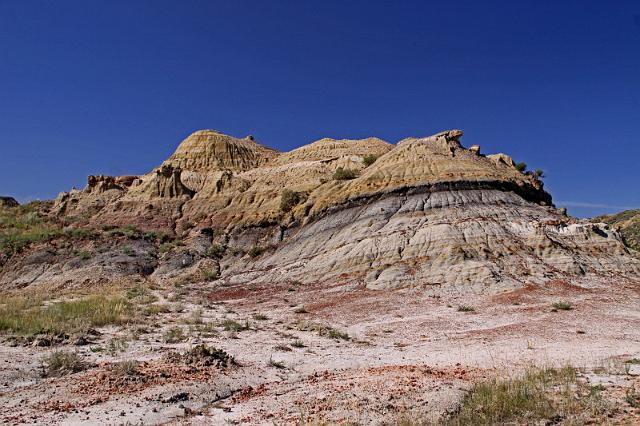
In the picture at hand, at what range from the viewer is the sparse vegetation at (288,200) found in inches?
1727

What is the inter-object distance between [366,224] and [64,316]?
2174cm

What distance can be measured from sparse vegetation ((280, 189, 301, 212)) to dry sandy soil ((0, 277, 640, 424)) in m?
22.5

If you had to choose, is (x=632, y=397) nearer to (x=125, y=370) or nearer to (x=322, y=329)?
(x=125, y=370)

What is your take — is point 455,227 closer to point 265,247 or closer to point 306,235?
point 306,235

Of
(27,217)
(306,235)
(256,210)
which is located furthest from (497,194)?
(27,217)

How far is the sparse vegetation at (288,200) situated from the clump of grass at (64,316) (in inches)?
926

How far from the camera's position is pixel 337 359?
1180 cm

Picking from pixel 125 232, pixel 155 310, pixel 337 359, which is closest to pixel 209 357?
pixel 337 359

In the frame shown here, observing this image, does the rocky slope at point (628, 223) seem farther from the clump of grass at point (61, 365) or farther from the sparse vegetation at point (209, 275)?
the clump of grass at point (61, 365)

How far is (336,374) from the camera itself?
1009cm

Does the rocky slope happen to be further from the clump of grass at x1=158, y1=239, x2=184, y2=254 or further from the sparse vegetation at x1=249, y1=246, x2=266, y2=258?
the clump of grass at x1=158, y1=239, x2=184, y2=254

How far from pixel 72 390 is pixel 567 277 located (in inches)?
925

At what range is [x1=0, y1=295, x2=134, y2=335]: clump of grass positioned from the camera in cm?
1455

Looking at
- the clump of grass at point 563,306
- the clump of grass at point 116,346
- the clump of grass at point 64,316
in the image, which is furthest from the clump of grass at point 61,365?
the clump of grass at point 563,306
